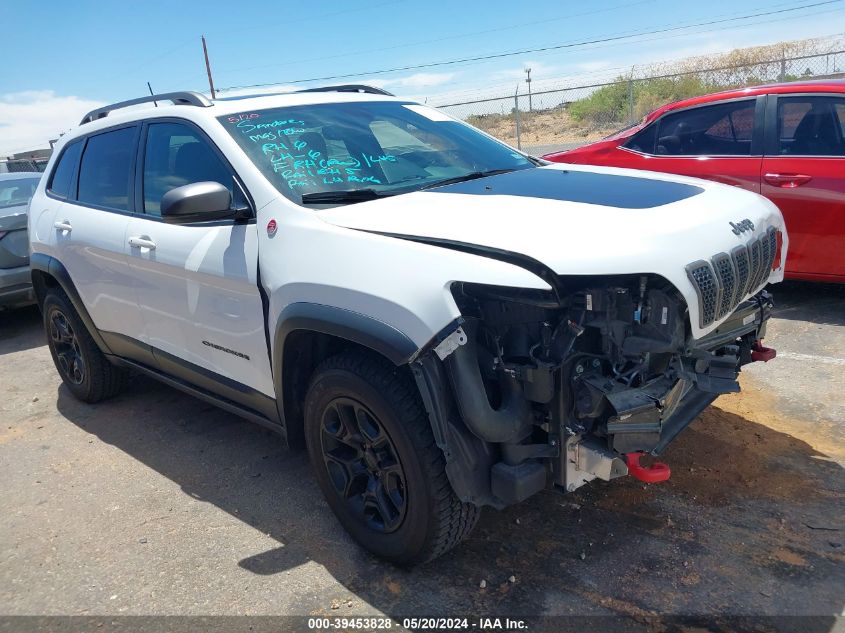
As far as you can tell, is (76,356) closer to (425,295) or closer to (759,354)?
(425,295)

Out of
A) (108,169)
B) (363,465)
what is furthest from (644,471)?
(108,169)

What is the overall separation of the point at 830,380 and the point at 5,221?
750 centimetres

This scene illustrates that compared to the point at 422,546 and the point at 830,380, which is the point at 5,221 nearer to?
the point at 422,546

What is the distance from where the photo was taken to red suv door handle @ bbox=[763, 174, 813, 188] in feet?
17.5

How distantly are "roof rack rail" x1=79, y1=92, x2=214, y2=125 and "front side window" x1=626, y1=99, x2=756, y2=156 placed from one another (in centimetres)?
421

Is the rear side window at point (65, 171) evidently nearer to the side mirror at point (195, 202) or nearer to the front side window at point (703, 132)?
the side mirror at point (195, 202)

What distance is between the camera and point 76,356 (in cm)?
519

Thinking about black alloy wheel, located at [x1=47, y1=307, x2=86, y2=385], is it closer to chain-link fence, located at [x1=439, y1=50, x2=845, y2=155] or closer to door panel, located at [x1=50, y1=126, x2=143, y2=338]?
door panel, located at [x1=50, y1=126, x2=143, y2=338]

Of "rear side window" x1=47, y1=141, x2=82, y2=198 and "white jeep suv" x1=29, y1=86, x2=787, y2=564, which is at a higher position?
"rear side window" x1=47, y1=141, x2=82, y2=198

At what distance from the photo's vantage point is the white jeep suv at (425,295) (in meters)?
2.45

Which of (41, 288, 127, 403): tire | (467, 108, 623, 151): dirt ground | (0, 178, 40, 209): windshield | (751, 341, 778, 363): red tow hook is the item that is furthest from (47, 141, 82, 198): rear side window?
(467, 108, 623, 151): dirt ground

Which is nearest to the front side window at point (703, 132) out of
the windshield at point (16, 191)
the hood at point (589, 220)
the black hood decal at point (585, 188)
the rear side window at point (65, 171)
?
the hood at point (589, 220)

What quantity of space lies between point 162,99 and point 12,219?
426 cm

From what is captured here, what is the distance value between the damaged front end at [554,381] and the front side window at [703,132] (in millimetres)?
3910
